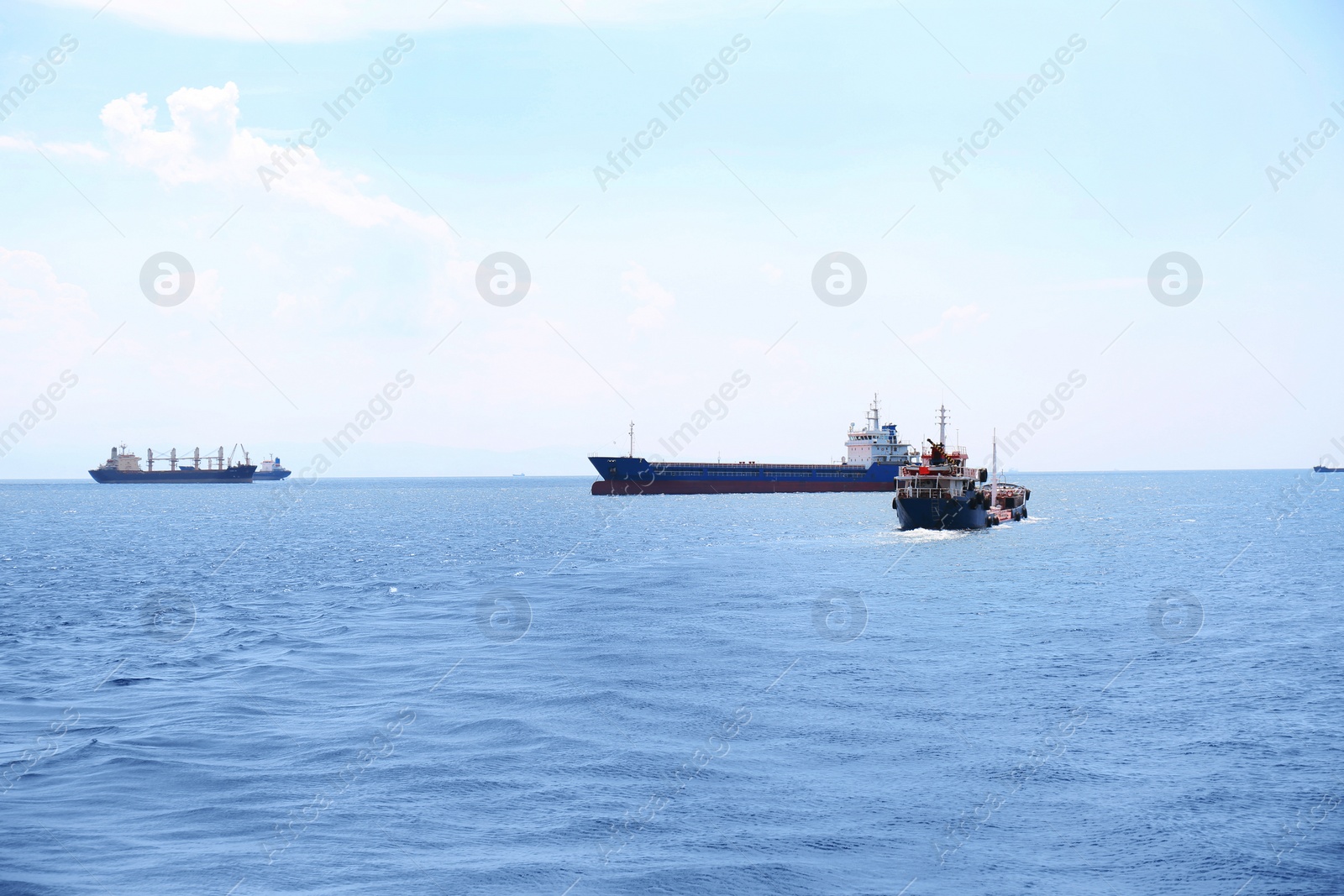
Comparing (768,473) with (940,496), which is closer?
(940,496)

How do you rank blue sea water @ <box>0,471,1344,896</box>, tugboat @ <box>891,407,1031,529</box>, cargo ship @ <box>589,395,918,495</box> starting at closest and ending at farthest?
blue sea water @ <box>0,471,1344,896</box>
tugboat @ <box>891,407,1031,529</box>
cargo ship @ <box>589,395,918,495</box>

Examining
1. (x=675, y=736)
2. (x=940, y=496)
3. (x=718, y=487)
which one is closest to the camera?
(x=675, y=736)

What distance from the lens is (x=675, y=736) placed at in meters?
19.1

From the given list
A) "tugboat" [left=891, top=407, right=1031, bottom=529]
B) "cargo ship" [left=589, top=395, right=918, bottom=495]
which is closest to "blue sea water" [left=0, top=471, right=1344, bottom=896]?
"tugboat" [left=891, top=407, right=1031, bottom=529]

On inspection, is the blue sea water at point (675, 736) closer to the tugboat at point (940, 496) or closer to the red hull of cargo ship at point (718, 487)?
the tugboat at point (940, 496)

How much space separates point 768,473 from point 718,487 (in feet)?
29.9

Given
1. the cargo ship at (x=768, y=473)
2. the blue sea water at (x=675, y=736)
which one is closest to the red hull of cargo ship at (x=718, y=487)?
the cargo ship at (x=768, y=473)

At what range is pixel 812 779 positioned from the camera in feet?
54.1

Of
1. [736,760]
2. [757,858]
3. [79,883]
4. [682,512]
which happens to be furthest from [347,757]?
[682,512]

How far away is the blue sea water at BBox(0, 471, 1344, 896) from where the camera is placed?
1320 cm

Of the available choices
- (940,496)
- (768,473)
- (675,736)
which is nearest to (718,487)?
(768,473)

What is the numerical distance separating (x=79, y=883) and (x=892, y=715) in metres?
15.6

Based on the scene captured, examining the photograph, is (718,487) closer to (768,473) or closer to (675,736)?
(768,473)

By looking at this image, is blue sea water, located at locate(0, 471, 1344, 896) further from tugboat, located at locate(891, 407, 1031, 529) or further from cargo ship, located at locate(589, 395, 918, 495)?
cargo ship, located at locate(589, 395, 918, 495)
